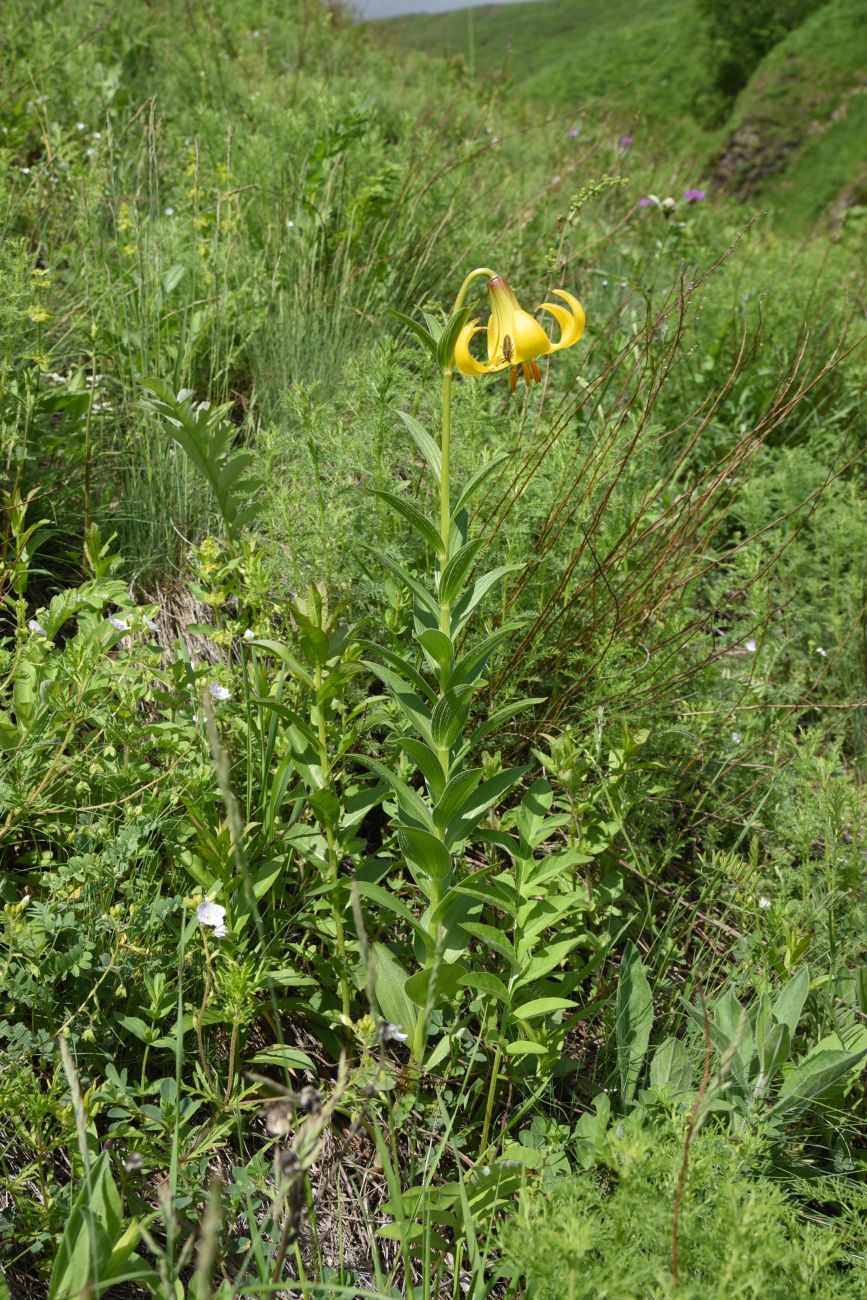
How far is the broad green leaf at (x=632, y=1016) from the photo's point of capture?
1656mm

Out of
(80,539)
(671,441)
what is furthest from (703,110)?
(80,539)

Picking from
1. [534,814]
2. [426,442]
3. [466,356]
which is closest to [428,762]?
[534,814]

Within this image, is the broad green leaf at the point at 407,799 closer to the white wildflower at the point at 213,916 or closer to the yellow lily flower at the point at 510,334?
the white wildflower at the point at 213,916

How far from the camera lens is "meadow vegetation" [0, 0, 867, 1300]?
51.9 inches

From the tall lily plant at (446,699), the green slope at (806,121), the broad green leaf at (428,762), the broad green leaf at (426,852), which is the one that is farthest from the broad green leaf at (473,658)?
the green slope at (806,121)

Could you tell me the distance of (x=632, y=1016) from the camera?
1.68 m

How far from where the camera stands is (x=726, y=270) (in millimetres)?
4062

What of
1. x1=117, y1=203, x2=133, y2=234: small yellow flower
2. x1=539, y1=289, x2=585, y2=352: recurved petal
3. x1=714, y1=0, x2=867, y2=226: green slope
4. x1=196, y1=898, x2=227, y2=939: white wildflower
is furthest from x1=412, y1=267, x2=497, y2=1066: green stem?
x1=714, y1=0, x2=867, y2=226: green slope

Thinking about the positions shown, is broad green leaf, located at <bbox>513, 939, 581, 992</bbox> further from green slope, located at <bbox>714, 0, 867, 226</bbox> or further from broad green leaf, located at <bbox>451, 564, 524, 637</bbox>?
green slope, located at <bbox>714, 0, 867, 226</bbox>

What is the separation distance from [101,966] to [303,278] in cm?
249

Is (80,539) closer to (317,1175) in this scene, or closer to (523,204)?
(317,1175)

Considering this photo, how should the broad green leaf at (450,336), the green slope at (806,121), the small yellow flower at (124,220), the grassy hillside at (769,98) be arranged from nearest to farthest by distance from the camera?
1. the broad green leaf at (450,336)
2. the small yellow flower at (124,220)
3. the grassy hillside at (769,98)
4. the green slope at (806,121)

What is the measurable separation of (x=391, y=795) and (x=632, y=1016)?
604 mm

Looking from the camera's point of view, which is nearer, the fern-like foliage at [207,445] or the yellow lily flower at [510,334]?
the yellow lily flower at [510,334]
